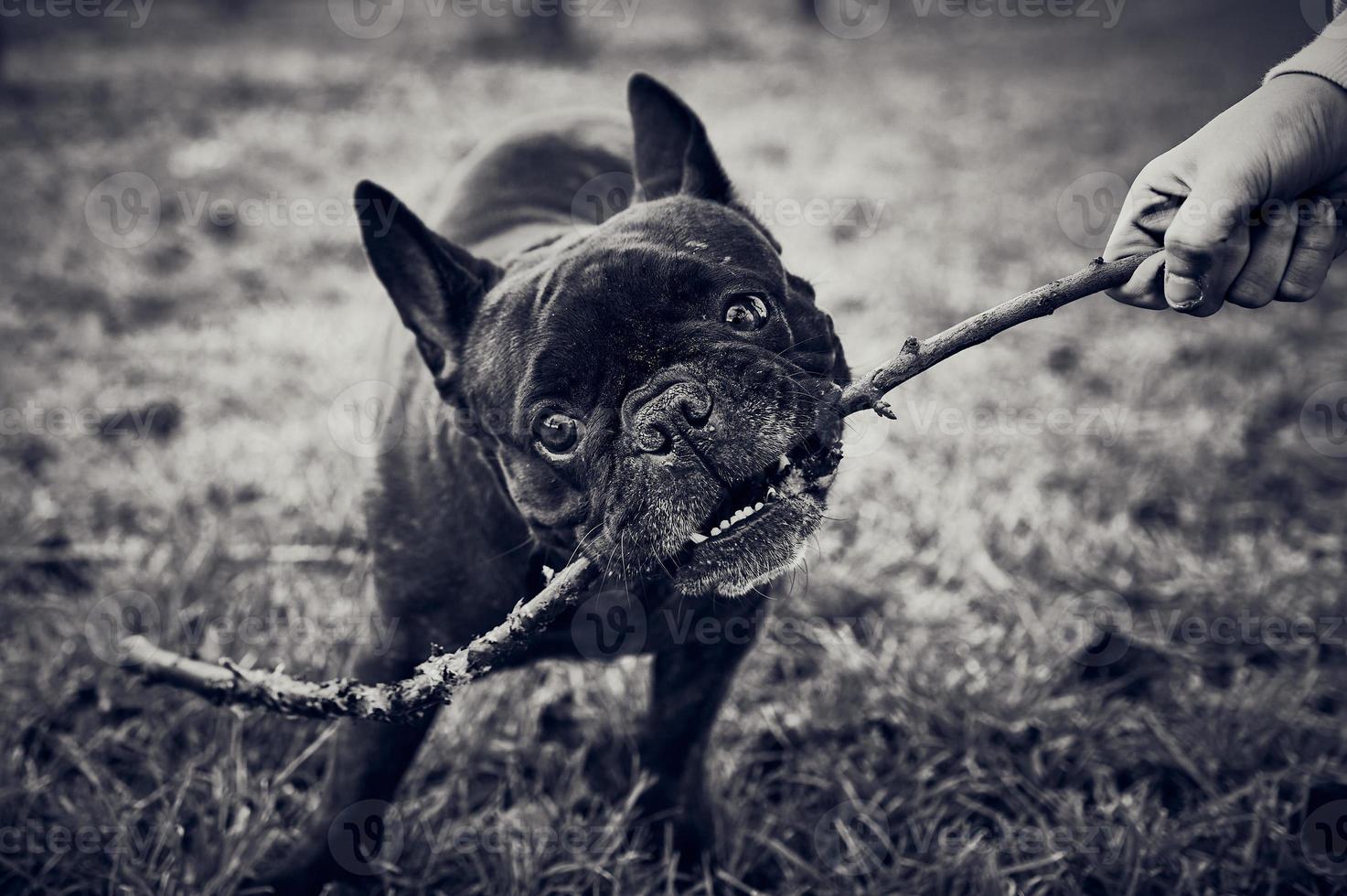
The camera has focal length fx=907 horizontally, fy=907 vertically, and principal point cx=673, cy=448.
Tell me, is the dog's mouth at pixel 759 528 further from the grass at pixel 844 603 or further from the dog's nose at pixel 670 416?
the grass at pixel 844 603

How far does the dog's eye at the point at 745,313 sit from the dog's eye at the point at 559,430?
45 cm

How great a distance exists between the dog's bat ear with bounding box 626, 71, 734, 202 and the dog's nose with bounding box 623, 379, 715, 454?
0.87 meters

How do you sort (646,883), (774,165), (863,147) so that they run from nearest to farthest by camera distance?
(646,883) < (774,165) < (863,147)

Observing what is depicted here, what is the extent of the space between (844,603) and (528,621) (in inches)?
82.9

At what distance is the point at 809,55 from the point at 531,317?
47.9 feet

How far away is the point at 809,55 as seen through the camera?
15117 mm

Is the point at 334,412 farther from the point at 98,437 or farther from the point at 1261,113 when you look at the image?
the point at 1261,113

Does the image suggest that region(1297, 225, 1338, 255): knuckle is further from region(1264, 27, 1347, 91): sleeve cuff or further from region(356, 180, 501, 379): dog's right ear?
region(356, 180, 501, 379): dog's right ear

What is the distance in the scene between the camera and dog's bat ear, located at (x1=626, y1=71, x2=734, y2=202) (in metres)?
2.53

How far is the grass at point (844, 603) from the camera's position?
2.66m

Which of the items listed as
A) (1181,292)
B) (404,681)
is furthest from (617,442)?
(1181,292)

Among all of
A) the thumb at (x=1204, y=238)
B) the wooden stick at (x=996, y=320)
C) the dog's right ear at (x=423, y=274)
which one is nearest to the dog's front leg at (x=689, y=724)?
the wooden stick at (x=996, y=320)

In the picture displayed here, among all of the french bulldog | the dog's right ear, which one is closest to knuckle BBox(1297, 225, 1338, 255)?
the french bulldog

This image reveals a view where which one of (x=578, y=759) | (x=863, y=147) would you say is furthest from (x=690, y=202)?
(x=863, y=147)
